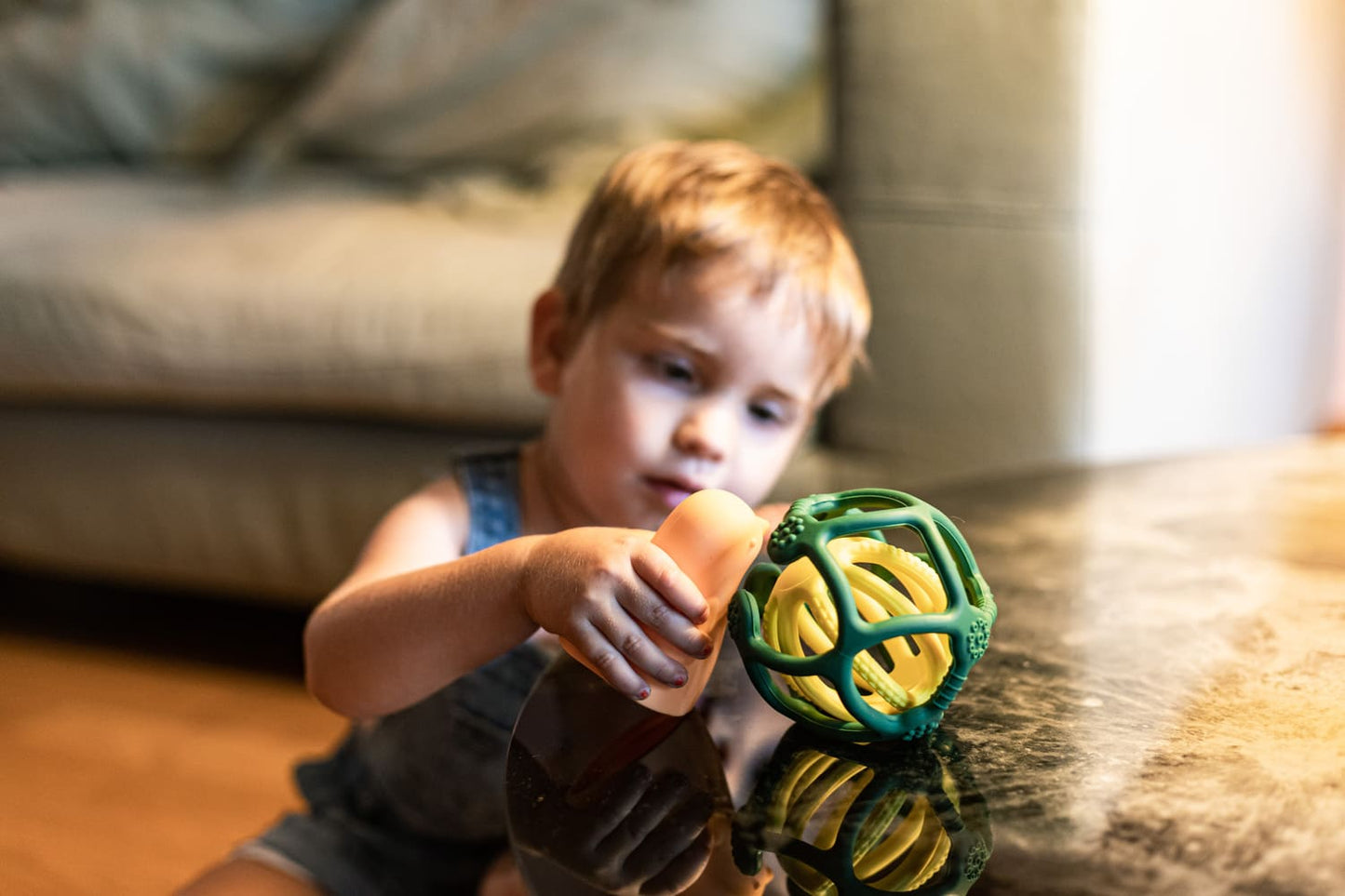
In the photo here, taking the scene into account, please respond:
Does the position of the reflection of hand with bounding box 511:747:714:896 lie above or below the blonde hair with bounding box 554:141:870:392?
below

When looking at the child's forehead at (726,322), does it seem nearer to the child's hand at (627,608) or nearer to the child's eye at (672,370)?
the child's eye at (672,370)

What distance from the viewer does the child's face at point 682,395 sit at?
73 centimetres

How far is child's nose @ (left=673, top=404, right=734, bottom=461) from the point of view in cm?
72

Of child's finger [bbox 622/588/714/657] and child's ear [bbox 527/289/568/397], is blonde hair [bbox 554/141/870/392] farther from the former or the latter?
child's finger [bbox 622/588/714/657]

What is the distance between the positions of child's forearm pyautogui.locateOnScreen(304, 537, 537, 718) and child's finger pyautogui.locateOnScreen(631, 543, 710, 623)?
0.09 meters

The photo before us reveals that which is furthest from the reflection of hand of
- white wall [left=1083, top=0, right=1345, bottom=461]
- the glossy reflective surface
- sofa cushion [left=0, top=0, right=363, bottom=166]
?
sofa cushion [left=0, top=0, right=363, bottom=166]

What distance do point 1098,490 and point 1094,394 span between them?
403mm

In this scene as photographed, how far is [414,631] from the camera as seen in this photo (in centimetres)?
59

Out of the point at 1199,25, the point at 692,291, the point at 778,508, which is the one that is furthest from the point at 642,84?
the point at 778,508

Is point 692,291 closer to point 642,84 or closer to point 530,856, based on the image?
point 530,856

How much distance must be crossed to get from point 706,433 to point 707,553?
26cm

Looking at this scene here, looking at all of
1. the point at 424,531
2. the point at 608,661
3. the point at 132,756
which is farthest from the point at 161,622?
the point at 608,661

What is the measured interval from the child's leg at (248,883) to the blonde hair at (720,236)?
1.24ft

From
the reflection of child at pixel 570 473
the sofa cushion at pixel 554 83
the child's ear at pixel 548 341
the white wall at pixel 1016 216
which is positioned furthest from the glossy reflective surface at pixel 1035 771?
the sofa cushion at pixel 554 83
